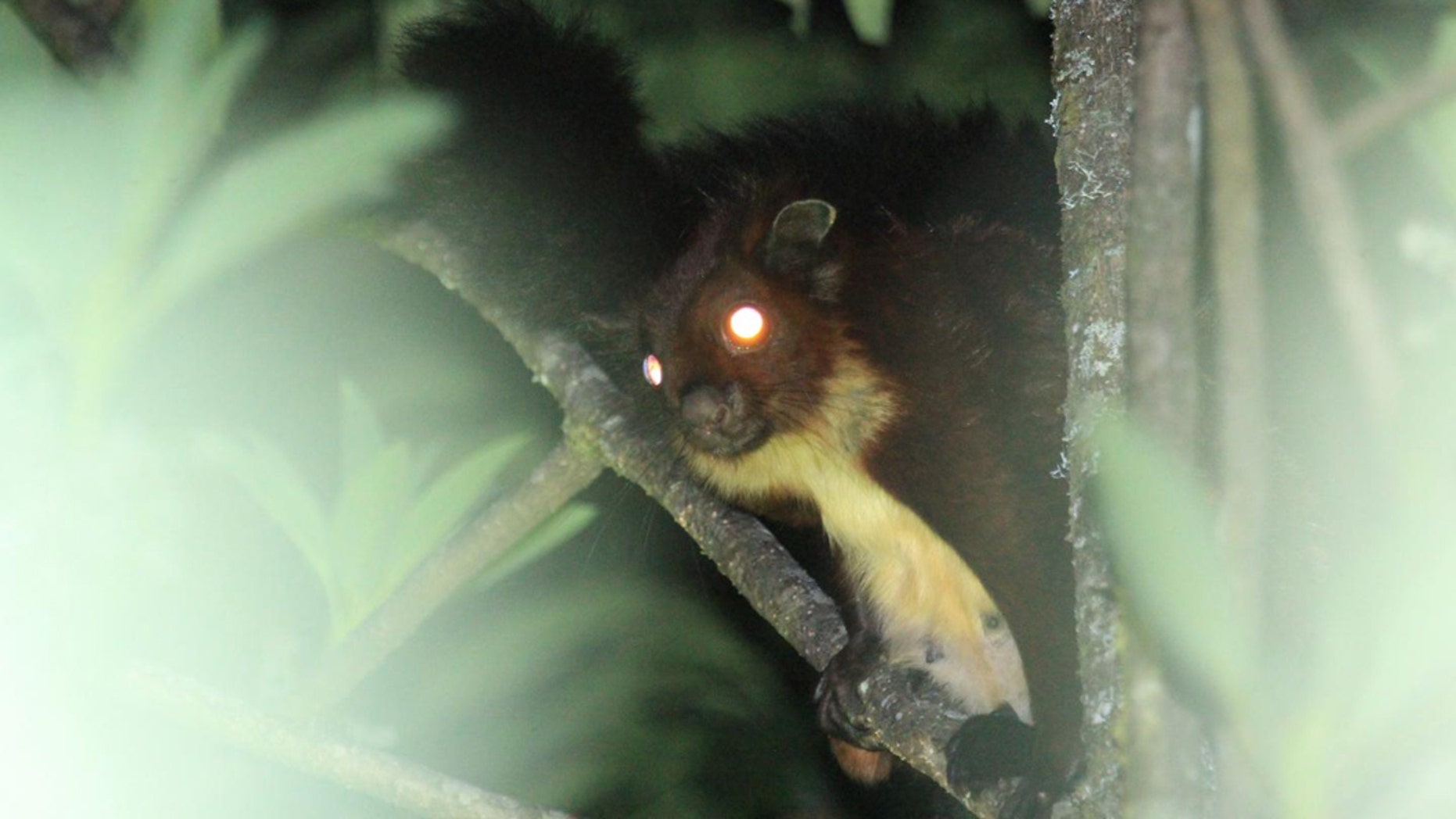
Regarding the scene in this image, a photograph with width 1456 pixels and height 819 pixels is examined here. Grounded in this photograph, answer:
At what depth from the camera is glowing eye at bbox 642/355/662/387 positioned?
1198mm

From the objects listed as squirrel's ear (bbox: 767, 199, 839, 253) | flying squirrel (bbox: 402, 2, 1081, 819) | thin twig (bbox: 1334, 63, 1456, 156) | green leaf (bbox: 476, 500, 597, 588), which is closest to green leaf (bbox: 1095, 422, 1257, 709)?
thin twig (bbox: 1334, 63, 1456, 156)

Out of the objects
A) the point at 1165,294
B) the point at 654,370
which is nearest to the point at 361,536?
the point at 654,370

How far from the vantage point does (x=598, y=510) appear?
1.41m

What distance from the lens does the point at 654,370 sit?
1.21 m

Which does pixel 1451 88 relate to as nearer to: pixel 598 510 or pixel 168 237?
pixel 168 237

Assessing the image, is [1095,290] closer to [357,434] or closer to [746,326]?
[746,326]

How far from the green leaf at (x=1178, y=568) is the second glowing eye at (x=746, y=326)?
69cm

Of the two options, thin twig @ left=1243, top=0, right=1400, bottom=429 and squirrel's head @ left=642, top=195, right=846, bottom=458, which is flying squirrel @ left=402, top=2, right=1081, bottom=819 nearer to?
squirrel's head @ left=642, top=195, right=846, bottom=458

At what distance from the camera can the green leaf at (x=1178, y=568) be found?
0.45 m

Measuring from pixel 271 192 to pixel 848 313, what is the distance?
1.71 feet

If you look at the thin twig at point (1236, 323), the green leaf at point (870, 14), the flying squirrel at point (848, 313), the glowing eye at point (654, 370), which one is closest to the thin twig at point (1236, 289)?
the thin twig at point (1236, 323)

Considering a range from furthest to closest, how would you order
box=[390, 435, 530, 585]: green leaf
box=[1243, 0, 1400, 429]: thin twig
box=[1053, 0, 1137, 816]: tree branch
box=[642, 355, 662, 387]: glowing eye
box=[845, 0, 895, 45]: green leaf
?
box=[642, 355, 662, 387]: glowing eye → box=[390, 435, 530, 585]: green leaf → box=[845, 0, 895, 45]: green leaf → box=[1053, 0, 1137, 816]: tree branch → box=[1243, 0, 1400, 429]: thin twig

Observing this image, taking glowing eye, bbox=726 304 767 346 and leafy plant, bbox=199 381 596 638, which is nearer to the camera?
leafy plant, bbox=199 381 596 638

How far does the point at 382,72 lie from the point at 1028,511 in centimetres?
68
